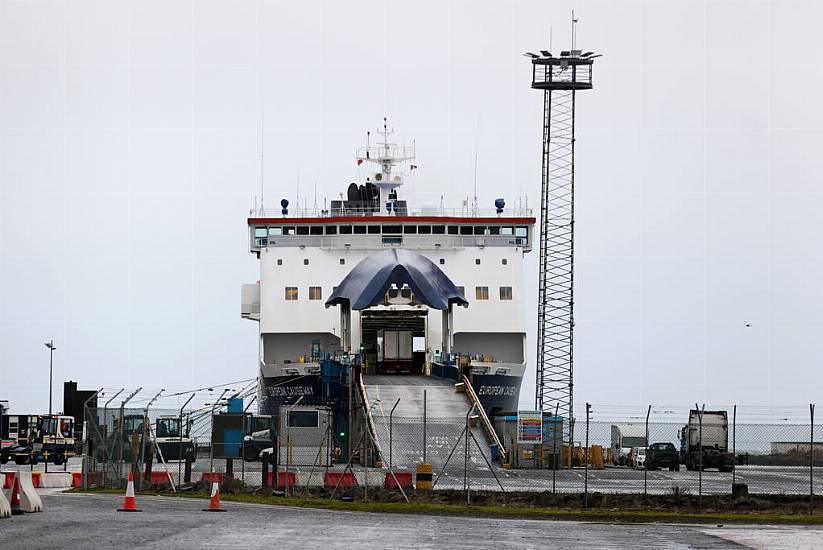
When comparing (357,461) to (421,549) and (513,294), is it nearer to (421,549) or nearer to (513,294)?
(513,294)

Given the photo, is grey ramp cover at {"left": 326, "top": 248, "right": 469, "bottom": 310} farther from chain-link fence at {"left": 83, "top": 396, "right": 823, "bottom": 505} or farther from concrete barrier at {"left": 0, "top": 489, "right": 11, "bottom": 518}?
concrete barrier at {"left": 0, "top": 489, "right": 11, "bottom": 518}

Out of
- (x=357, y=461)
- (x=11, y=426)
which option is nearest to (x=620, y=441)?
(x=357, y=461)

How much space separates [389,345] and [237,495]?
2723cm

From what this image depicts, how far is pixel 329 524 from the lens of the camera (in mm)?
22984

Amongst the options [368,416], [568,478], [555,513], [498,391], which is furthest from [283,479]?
[498,391]

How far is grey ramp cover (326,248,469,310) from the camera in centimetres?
5038

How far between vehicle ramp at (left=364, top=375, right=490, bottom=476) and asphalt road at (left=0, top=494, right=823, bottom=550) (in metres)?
10.7

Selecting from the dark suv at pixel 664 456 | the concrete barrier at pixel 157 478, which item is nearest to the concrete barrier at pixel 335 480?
the concrete barrier at pixel 157 478

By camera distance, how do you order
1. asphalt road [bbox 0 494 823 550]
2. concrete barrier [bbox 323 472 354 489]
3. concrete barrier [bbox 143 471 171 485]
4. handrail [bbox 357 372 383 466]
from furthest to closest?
handrail [bbox 357 372 383 466]
concrete barrier [bbox 143 471 171 485]
concrete barrier [bbox 323 472 354 489]
asphalt road [bbox 0 494 823 550]

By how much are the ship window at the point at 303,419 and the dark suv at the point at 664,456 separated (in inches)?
429

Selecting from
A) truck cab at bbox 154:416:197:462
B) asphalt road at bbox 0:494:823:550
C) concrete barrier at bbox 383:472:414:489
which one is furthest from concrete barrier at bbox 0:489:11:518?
truck cab at bbox 154:416:197:462

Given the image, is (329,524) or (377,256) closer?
(329,524)

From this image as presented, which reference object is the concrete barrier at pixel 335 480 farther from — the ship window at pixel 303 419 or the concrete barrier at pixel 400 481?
the ship window at pixel 303 419

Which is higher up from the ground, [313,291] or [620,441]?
[313,291]
